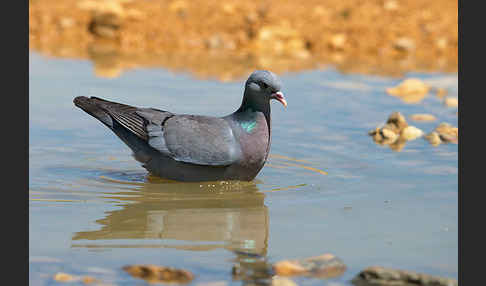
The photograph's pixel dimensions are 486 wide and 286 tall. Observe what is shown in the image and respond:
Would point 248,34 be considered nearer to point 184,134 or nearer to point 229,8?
point 229,8

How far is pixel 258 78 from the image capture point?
673 cm

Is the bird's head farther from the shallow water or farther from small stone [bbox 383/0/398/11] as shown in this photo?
small stone [bbox 383/0/398/11]

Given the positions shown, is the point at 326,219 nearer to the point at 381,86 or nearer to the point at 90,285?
the point at 90,285

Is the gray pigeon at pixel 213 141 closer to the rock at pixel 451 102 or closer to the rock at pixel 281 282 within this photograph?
the rock at pixel 281 282

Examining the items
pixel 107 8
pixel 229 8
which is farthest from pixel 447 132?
pixel 107 8

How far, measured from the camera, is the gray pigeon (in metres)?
6.66

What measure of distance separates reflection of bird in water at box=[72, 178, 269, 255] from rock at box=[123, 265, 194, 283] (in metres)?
0.51

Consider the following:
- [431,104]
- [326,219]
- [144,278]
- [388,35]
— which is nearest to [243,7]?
[388,35]

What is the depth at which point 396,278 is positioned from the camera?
4.56 m

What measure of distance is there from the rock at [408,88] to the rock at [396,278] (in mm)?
6103

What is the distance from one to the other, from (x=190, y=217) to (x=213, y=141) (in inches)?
40.5

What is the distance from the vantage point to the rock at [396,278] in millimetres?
4523

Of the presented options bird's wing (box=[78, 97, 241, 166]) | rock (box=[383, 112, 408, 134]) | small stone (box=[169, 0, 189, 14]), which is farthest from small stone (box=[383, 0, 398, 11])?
bird's wing (box=[78, 97, 241, 166])

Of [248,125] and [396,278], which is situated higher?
[248,125]
